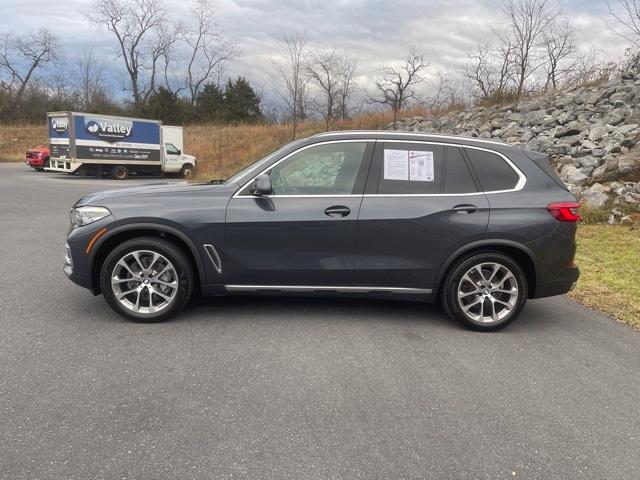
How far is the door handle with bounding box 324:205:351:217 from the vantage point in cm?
438

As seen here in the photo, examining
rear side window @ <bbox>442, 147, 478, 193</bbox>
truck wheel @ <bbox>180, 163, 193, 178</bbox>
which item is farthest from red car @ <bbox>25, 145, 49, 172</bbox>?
rear side window @ <bbox>442, 147, 478, 193</bbox>

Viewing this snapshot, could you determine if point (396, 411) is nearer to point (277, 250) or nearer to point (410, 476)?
point (410, 476)

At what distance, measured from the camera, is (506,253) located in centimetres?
457

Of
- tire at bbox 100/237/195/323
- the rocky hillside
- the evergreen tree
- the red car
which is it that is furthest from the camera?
the evergreen tree

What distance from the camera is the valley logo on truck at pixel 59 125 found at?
22867 mm

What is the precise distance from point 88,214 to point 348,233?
236 centimetres

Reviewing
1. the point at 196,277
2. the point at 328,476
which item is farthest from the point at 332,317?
the point at 328,476

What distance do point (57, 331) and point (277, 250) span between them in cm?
202

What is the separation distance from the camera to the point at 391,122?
2498 cm

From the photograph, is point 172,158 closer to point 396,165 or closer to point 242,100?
point 396,165

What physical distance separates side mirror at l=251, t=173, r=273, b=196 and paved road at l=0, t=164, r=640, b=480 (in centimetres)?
122

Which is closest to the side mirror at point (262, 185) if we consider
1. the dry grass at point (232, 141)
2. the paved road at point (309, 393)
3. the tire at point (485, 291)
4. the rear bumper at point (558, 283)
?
the paved road at point (309, 393)

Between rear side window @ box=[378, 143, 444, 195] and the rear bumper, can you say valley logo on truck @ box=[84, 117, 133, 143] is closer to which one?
rear side window @ box=[378, 143, 444, 195]

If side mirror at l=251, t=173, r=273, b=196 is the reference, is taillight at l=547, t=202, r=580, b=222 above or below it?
below
